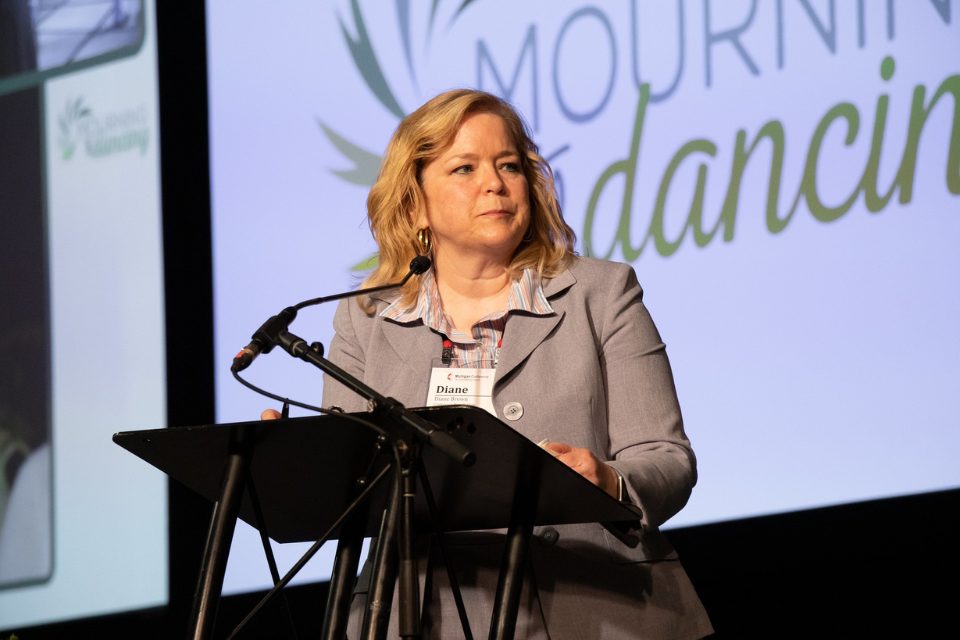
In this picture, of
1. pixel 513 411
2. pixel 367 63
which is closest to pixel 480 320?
pixel 513 411

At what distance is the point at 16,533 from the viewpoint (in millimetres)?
4086

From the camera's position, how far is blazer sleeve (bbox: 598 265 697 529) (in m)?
1.96

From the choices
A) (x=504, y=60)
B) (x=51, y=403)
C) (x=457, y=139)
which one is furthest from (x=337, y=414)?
(x=51, y=403)

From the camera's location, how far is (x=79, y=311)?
4.18m

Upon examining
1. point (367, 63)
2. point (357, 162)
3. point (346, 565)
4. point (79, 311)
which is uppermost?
point (367, 63)

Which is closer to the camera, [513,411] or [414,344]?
[513,411]

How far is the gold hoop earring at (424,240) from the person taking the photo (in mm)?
2467

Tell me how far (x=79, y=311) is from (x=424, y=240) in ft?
7.00

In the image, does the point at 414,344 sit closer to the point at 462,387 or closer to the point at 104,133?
the point at 462,387

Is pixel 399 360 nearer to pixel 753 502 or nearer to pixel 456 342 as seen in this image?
pixel 456 342

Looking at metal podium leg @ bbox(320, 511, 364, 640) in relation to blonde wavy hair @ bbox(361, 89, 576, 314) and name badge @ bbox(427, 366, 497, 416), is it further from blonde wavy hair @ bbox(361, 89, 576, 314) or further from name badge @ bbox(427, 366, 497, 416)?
blonde wavy hair @ bbox(361, 89, 576, 314)

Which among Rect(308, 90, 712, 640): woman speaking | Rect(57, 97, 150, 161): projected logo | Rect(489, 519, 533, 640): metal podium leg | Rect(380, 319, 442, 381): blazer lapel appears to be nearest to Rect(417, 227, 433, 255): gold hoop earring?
Rect(308, 90, 712, 640): woman speaking

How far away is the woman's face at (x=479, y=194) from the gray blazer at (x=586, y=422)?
14 centimetres

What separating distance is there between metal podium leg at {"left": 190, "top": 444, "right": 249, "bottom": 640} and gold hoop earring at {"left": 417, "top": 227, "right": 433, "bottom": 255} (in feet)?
2.71
